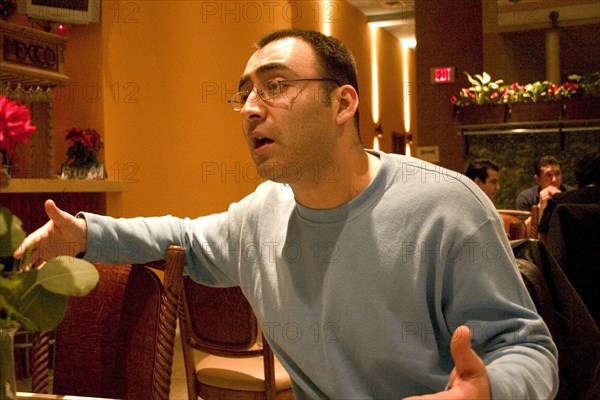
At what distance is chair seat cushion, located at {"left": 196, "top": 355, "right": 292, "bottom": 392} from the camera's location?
2.38 m

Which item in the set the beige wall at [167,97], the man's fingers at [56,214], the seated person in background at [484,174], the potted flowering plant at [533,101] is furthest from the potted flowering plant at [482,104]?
the man's fingers at [56,214]

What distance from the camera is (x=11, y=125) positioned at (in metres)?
0.71

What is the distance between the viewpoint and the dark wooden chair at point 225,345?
2.34m

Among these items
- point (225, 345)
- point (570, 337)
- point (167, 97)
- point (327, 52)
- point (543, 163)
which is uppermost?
point (167, 97)

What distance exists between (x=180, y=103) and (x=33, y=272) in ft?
13.8

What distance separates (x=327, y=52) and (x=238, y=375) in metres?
1.49

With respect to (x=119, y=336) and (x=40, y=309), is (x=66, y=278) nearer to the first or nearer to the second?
A: (x=40, y=309)

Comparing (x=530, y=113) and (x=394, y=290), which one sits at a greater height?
(x=530, y=113)

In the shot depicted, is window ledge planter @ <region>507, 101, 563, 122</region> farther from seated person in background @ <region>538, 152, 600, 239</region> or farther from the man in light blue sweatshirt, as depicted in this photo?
the man in light blue sweatshirt

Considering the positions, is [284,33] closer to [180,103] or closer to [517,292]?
[517,292]

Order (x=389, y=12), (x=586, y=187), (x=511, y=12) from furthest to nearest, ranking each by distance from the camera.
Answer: (x=511, y=12) → (x=389, y=12) → (x=586, y=187)

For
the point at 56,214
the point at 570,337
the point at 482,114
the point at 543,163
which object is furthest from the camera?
the point at 482,114

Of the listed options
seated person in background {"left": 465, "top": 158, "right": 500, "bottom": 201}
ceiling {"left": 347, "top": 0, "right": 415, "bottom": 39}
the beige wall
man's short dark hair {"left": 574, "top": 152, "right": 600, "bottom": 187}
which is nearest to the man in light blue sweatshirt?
man's short dark hair {"left": 574, "top": 152, "right": 600, "bottom": 187}

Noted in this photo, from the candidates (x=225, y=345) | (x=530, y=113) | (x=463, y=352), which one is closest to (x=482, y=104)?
(x=530, y=113)
